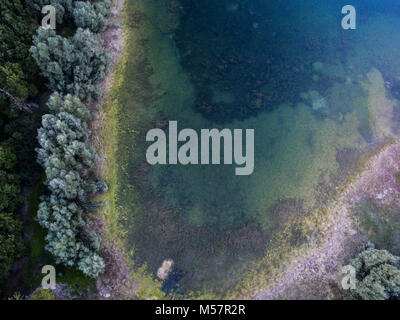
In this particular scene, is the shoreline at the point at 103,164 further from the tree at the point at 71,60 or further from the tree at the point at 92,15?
the tree at the point at 71,60

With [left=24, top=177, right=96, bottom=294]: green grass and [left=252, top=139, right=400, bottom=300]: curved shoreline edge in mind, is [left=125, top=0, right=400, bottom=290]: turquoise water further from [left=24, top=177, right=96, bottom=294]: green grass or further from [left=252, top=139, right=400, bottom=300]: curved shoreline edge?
[left=24, top=177, right=96, bottom=294]: green grass

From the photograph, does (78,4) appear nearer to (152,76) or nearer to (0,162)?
(152,76)

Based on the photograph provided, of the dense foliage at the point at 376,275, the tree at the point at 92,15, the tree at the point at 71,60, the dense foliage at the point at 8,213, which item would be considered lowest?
the dense foliage at the point at 376,275

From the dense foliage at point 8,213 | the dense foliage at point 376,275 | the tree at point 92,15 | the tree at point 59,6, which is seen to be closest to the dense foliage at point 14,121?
the dense foliage at point 8,213

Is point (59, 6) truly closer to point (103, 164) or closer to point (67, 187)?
point (103, 164)

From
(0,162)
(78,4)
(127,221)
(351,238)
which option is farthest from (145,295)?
(78,4)
